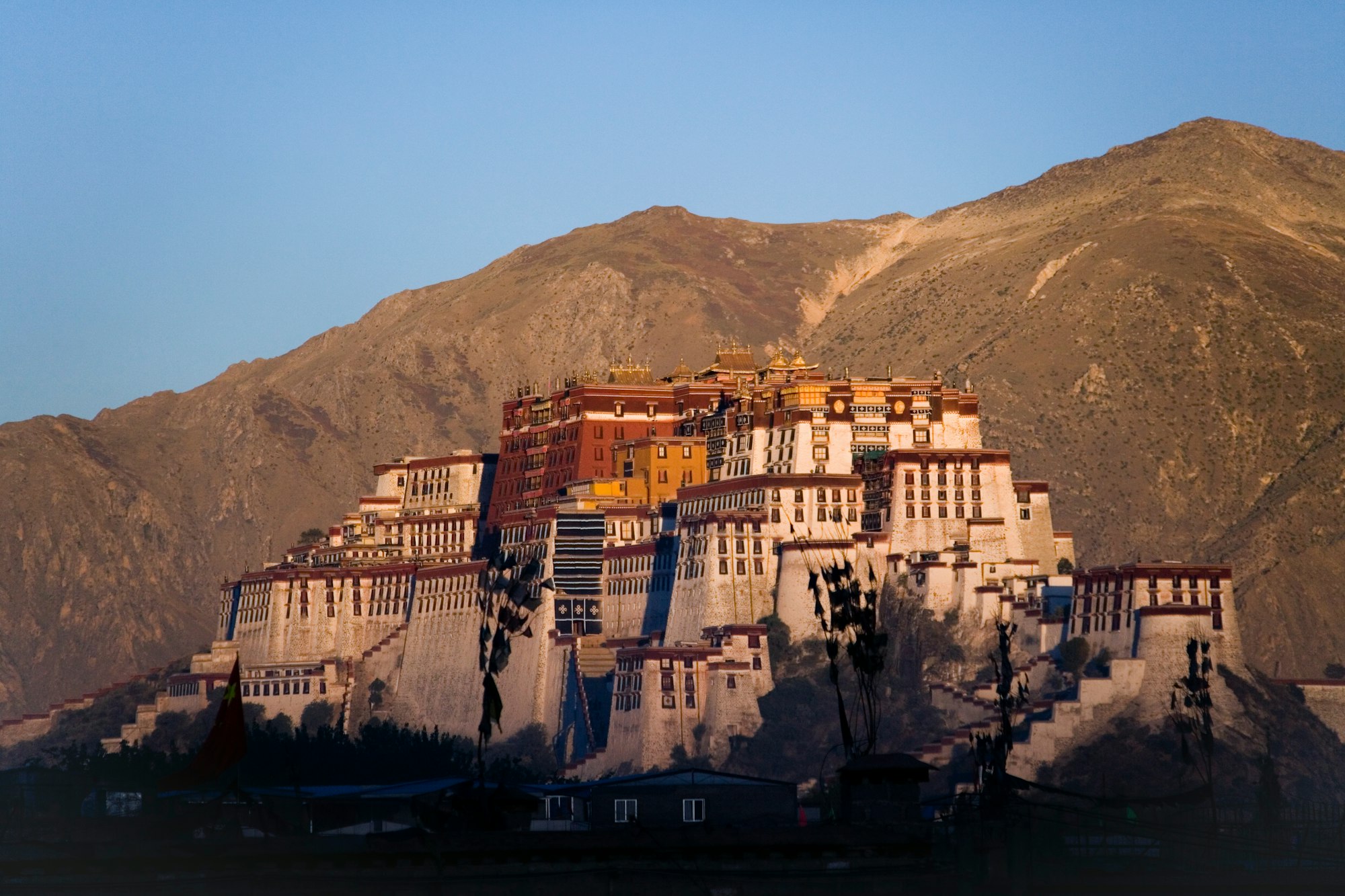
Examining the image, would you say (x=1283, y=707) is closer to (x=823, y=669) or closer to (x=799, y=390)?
(x=823, y=669)

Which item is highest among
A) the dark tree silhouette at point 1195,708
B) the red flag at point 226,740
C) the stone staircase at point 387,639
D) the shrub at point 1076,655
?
the stone staircase at point 387,639

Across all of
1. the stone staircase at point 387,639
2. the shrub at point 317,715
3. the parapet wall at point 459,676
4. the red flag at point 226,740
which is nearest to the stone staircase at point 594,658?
the parapet wall at point 459,676

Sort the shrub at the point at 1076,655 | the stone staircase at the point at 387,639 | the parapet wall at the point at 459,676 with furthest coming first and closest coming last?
the stone staircase at the point at 387,639 → the parapet wall at the point at 459,676 → the shrub at the point at 1076,655

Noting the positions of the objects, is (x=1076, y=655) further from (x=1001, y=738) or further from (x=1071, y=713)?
(x=1001, y=738)

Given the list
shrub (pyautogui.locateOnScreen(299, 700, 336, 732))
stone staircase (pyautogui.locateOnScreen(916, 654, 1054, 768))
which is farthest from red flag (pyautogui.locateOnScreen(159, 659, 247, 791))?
shrub (pyautogui.locateOnScreen(299, 700, 336, 732))

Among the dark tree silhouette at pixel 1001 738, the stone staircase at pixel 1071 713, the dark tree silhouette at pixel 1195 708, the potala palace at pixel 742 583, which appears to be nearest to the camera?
the dark tree silhouette at pixel 1001 738

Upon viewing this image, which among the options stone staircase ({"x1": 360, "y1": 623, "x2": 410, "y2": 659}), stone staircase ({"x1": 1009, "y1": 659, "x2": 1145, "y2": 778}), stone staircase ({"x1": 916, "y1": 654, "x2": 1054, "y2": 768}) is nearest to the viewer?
stone staircase ({"x1": 1009, "y1": 659, "x2": 1145, "y2": 778})

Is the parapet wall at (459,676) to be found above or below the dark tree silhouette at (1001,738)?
above

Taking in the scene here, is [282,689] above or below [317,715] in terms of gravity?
above

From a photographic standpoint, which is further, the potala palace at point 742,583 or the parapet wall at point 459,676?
the parapet wall at point 459,676

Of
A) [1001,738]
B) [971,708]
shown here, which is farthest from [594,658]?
[1001,738]

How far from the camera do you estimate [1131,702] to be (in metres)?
156

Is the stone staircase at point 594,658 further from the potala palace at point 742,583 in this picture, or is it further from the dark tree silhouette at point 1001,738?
the dark tree silhouette at point 1001,738

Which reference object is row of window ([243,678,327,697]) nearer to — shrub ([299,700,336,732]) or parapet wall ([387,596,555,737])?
shrub ([299,700,336,732])
